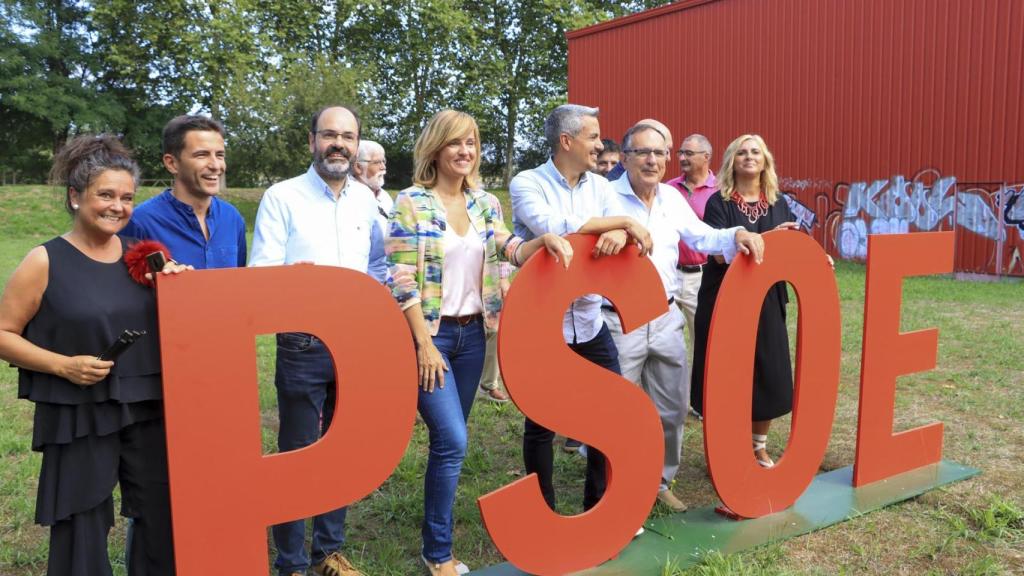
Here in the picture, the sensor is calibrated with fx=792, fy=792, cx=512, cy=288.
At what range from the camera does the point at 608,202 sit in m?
3.60

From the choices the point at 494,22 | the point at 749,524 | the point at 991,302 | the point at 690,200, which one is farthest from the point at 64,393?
the point at 494,22

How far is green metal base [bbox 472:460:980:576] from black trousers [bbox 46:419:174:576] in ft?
3.93

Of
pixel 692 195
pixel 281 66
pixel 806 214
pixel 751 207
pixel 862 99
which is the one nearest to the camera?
pixel 751 207

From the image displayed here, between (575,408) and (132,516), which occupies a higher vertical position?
(575,408)

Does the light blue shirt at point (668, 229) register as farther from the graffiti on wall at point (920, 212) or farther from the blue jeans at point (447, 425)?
the graffiti on wall at point (920, 212)

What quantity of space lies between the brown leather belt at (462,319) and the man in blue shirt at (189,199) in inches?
33.3

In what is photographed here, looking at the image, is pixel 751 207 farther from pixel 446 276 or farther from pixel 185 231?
pixel 185 231

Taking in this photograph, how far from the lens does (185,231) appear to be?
2789 mm

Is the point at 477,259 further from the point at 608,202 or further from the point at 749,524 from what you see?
the point at 749,524

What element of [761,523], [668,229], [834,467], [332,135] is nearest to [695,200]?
[668,229]

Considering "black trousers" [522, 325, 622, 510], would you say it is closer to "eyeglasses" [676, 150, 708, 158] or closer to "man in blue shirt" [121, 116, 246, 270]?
→ "man in blue shirt" [121, 116, 246, 270]

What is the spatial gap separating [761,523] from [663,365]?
0.82 metres

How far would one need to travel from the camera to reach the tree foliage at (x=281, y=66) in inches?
1027

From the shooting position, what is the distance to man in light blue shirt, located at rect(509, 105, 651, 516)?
10.7ft
